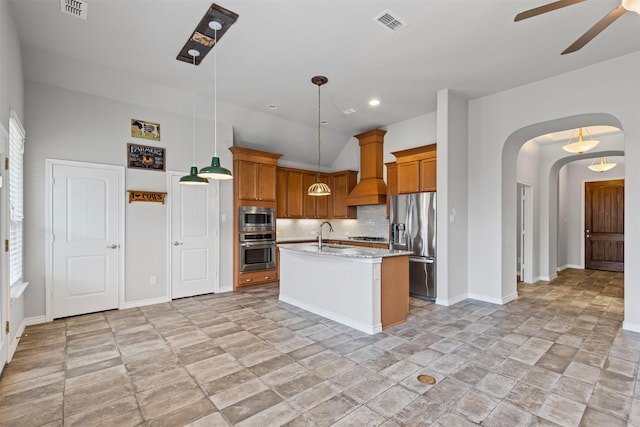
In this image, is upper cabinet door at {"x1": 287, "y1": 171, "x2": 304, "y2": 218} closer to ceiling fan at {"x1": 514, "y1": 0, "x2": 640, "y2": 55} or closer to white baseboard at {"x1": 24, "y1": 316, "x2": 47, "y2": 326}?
white baseboard at {"x1": 24, "y1": 316, "x2": 47, "y2": 326}

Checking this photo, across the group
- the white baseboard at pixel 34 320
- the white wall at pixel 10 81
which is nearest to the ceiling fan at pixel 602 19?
the white wall at pixel 10 81

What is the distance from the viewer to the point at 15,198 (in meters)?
3.45

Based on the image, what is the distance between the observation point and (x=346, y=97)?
5.16 m

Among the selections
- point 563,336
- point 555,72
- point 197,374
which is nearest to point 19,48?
point 197,374

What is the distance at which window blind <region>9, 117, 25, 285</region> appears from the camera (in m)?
3.23

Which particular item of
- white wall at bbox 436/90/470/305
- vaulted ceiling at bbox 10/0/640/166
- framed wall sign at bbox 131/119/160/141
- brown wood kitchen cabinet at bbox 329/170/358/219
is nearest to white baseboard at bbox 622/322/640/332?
white wall at bbox 436/90/470/305

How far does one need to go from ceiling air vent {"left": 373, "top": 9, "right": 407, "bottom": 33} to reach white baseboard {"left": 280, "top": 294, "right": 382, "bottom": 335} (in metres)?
3.27

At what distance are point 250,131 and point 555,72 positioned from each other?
499 centimetres

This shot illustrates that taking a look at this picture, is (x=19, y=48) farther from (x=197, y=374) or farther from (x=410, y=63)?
(x=410, y=63)

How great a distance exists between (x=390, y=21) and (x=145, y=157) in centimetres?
401

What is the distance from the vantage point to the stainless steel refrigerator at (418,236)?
5074 mm

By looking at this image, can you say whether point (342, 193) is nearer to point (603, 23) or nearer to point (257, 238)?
point (257, 238)

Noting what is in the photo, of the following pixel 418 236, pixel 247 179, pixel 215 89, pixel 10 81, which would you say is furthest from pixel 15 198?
pixel 418 236

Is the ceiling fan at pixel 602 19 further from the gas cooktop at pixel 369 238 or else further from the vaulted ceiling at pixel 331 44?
the gas cooktop at pixel 369 238
